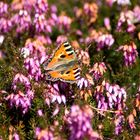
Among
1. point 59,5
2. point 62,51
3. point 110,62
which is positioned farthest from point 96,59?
point 59,5

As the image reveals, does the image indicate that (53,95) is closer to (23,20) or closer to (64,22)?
(23,20)

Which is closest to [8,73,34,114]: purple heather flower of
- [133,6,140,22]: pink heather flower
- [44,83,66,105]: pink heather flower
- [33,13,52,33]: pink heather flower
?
[44,83,66,105]: pink heather flower

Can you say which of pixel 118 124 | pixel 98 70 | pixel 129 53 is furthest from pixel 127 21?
pixel 118 124

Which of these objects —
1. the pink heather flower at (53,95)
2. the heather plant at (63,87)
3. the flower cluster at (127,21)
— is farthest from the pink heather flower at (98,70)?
the flower cluster at (127,21)

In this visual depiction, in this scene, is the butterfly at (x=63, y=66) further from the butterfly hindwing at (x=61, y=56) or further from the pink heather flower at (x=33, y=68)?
the pink heather flower at (x=33, y=68)

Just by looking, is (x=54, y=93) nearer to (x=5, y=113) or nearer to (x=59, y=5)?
(x=5, y=113)
